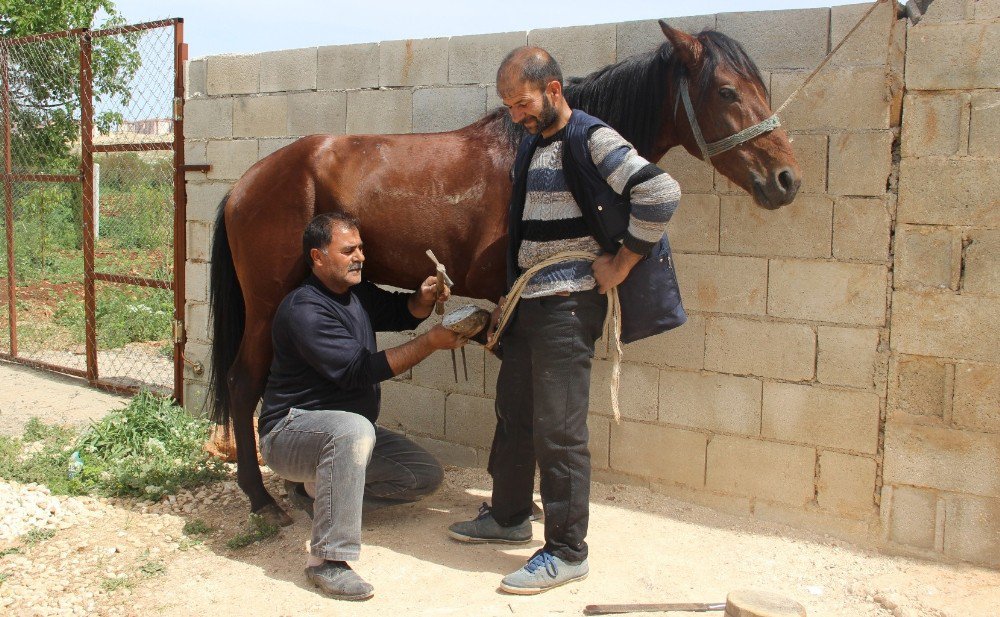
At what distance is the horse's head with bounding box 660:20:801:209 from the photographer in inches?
131

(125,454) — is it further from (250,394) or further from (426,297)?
(426,297)

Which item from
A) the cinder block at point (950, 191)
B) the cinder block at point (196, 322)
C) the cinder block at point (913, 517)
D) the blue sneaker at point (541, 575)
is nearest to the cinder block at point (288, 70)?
the cinder block at point (196, 322)

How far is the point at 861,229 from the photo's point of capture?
11.7ft

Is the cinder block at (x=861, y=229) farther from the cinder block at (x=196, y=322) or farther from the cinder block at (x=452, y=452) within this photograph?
the cinder block at (x=196, y=322)

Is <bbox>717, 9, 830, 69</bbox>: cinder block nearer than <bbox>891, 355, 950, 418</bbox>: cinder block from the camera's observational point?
No

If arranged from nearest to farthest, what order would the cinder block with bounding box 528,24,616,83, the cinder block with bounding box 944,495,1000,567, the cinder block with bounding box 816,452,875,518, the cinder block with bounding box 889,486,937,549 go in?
1. the cinder block with bounding box 944,495,1000,567
2. the cinder block with bounding box 889,486,937,549
3. the cinder block with bounding box 816,452,875,518
4. the cinder block with bounding box 528,24,616,83

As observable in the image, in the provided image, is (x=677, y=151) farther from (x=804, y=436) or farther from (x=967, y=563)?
(x=967, y=563)

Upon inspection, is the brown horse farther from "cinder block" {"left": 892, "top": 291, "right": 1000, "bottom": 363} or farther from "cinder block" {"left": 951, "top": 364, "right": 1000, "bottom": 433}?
"cinder block" {"left": 951, "top": 364, "right": 1000, "bottom": 433}

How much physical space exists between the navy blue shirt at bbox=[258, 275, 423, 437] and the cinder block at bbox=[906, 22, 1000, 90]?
2435 millimetres

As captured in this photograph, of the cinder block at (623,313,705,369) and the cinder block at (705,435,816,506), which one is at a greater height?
the cinder block at (623,313,705,369)

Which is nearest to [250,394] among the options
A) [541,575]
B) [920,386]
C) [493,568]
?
[493,568]

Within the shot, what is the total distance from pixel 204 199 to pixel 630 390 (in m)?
3.18

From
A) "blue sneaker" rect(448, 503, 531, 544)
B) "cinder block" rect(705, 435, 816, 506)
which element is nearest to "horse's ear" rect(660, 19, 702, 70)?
"cinder block" rect(705, 435, 816, 506)

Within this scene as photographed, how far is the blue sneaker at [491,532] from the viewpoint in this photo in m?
3.64
